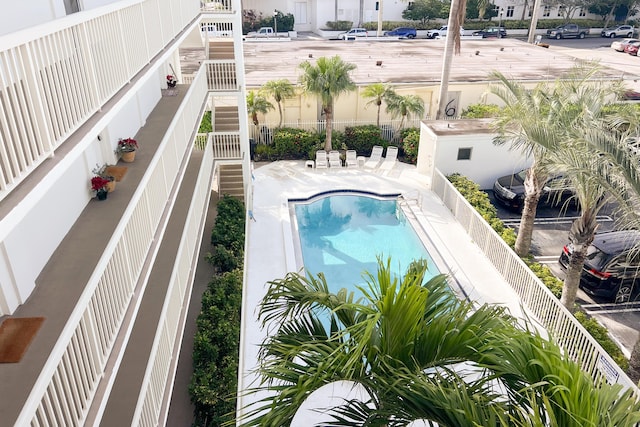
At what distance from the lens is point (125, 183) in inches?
349

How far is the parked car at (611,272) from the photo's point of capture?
12.7m

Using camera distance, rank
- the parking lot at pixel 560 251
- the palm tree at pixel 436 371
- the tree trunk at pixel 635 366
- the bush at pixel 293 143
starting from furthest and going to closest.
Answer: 1. the bush at pixel 293 143
2. the parking lot at pixel 560 251
3. the tree trunk at pixel 635 366
4. the palm tree at pixel 436 371

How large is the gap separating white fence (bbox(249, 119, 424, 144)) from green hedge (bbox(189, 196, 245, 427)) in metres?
9.20

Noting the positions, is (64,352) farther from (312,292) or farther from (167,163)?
(167,163)

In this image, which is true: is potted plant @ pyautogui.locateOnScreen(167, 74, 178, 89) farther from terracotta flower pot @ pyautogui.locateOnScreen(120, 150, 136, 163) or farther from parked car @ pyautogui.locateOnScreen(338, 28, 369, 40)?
parked car @ pyautogui.locateOnScreen(338, 28, 369, 40)

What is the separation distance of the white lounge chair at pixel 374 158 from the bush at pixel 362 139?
0.62 meters

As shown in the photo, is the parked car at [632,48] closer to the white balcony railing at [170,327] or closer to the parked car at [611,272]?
the parked car at [611,272]

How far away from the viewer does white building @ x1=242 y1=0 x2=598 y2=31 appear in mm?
54562

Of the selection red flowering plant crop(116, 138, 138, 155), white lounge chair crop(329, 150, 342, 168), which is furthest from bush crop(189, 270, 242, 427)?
white lounge chair crop(329, 150, 342, 168)

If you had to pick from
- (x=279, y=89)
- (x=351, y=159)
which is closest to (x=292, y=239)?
(x=351, y=159)

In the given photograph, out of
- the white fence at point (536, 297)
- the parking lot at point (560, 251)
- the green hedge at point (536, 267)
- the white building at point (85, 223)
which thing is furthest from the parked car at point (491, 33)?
the white building at point (85, 223)

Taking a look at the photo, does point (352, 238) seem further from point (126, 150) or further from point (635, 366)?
point (635, 366)

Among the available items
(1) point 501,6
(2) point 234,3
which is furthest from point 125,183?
(1) point 501,6

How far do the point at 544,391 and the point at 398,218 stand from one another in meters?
13.6
